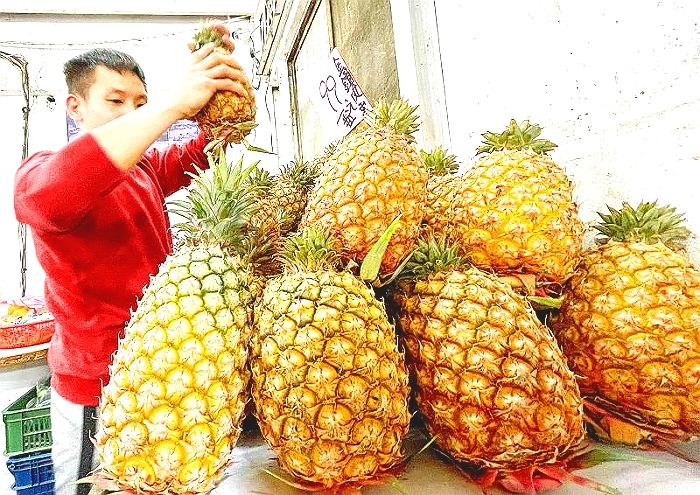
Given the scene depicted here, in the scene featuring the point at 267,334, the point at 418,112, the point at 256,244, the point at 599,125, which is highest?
the point at 418,112

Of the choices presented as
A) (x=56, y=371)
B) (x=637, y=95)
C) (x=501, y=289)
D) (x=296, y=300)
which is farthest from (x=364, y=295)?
(x=56, y=371)

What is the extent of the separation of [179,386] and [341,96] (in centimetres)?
134

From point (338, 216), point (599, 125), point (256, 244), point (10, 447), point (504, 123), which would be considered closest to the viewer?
point (338, 216)

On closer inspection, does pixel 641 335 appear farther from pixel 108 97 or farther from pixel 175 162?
pixel 175 162

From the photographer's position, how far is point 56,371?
5.18ft

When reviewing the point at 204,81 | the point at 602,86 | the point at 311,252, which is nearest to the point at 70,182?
the point at 204,81

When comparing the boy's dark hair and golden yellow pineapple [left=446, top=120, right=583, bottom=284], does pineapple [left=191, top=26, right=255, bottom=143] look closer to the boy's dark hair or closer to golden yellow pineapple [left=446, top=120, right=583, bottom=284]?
golden yellow pineapple [left=446, top=120, right=583, bottom=284]

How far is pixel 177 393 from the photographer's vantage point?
0.57m

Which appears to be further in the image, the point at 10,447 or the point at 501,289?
the point at 10,447

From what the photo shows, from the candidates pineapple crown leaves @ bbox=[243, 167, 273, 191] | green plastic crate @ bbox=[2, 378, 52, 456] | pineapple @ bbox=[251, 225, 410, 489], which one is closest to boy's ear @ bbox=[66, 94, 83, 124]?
pineapple crown leaves @ bbox=[243, 167, 273, 191]

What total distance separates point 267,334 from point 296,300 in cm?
7

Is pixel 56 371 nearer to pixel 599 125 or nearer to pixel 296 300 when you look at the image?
pixel 296 300

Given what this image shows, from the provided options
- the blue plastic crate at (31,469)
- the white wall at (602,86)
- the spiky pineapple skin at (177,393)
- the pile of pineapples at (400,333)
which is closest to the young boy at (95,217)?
the blue plastic crate at (31,469)

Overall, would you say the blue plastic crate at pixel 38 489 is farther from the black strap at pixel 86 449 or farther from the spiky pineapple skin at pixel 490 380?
the spiky pineapple skin at pixel 490 380
